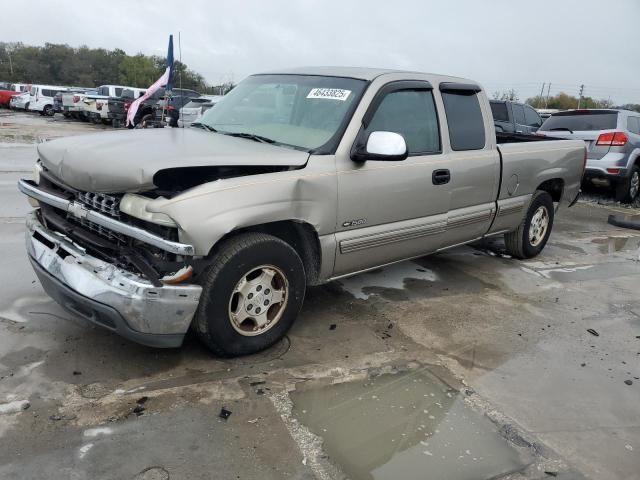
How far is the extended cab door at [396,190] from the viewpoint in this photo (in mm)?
3838

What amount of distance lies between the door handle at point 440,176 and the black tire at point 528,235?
1.87 metres

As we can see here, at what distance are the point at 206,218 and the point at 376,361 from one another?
1.51 metres

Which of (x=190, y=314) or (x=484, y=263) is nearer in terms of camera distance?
(x=190, y=314)

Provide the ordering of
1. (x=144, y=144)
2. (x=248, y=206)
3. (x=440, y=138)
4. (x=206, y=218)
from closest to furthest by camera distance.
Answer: (x=206, y=218) → (x=248, y=206) → (x=144, y=144) → (x=440, y=138)

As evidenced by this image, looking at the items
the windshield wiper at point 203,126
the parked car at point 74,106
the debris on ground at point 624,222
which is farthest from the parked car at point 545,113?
the parked car at point 74,106

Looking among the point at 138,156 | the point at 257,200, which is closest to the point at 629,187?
the point at 257,200

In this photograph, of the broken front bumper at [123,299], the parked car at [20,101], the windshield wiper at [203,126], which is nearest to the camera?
the broken front bumper at [123,299]

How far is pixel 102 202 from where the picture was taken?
3.18 m

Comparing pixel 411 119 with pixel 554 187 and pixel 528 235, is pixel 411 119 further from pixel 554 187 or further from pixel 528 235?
pixel 554 187

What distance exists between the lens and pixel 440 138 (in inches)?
178

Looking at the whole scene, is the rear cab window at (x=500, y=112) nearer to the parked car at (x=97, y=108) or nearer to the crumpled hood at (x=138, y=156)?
the crumpled hood at (x=138, y=156)

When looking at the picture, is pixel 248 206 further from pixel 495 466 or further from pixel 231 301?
pixel 495 466

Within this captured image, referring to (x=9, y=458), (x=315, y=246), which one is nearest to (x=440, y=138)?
(x=315, y=246)

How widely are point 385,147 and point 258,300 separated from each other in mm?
1298
